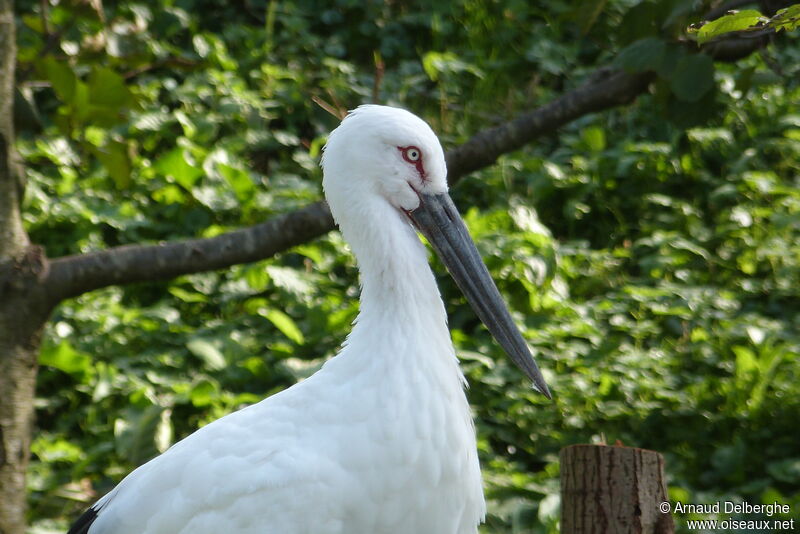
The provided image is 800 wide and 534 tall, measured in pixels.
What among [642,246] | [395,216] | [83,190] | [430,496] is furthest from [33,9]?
[430,496]

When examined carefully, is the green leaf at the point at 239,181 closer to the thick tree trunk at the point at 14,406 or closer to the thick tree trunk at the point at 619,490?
the thick tree trunk at the point at 14,406

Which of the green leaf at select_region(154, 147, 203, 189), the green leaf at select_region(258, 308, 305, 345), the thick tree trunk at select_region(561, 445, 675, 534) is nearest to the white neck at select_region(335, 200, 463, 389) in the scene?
the thick tree trunk at select_region(561, 445, 675, 534)

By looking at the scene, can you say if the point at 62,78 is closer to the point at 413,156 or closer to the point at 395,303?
the point at 413,156

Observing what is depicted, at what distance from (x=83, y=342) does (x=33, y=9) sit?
3.24 metres

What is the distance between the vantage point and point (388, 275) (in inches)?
105

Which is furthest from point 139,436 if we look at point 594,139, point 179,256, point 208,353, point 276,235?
point 594,139

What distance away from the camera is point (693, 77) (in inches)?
120

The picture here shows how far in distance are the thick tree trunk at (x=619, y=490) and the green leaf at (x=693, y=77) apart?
1017 millimetres

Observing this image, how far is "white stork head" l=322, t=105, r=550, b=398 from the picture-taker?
106 inches

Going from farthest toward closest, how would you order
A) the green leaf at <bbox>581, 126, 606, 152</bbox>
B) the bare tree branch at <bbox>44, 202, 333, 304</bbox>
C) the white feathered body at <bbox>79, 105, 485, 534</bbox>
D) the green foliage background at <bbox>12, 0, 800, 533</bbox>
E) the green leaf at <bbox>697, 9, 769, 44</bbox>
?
the green leaf at <bbox>581, 126, 606, 152</bbox>
the green foliage background at <bbox>12, 0, 800, 533</bbox>
the bare tree branch at <bbox>44, 202, 333, 304</bbox>
the white feathered body at <bbox>79, 105, 485, 534</bbox>
the green leaf at <bbox>697, 9, 769, 44</bbox>

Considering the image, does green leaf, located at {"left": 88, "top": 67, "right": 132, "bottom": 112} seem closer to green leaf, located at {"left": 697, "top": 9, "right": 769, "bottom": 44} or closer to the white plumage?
the white plumage

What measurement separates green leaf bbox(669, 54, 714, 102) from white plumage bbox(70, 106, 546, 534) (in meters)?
0.78

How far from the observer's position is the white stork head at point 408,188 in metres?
2.70

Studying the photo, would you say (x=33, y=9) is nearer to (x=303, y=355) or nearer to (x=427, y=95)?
(x=427, y=95)
